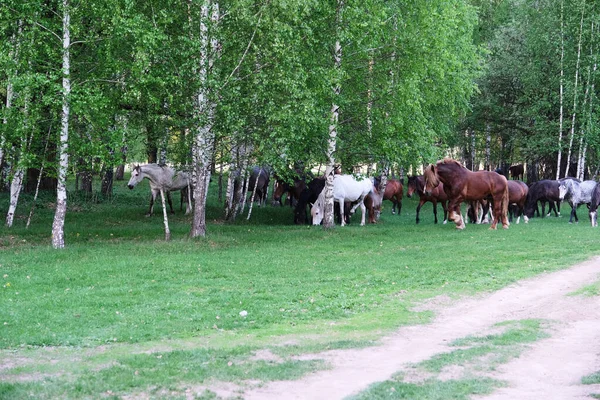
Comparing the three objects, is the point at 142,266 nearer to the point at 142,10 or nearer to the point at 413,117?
the point at 142,10

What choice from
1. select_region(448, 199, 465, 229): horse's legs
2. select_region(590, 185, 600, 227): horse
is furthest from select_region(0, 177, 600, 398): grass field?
select_region(590, 185, 600, 227): horse

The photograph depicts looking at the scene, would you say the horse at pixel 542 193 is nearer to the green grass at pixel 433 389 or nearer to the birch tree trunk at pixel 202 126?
the birch tree trunk at pixel 202 126

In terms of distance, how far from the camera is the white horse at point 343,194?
29.6 meters

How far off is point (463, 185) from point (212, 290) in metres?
15.6

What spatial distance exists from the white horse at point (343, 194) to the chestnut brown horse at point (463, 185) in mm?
3380

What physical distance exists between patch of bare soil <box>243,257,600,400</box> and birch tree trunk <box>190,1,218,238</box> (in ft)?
33.2

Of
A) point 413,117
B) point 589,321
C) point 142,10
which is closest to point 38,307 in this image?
point 589,321

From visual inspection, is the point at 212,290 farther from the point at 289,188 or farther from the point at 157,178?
the point at 289,188

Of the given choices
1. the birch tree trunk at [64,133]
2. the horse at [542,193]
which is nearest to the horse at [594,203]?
the horse at [542,193]

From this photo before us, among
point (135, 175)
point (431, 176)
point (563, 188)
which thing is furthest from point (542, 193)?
point (135, 175)

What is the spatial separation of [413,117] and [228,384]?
1953 cm

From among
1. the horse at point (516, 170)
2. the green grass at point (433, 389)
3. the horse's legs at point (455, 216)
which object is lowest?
the green grass at point (433, 389)

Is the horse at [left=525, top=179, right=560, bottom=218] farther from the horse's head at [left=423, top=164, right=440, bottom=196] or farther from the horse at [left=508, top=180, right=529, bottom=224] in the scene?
the horse's head at [left=423, top=164, right=440, bottom=196]

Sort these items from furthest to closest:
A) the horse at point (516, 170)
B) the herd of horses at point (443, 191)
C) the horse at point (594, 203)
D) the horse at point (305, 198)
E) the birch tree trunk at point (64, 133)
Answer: the horse at point (516, 170), the horse at point (305, 198), the horse at point (594, 203), the herd of horses at point (443, 191), the birch tree trunk at point (64, 133)
